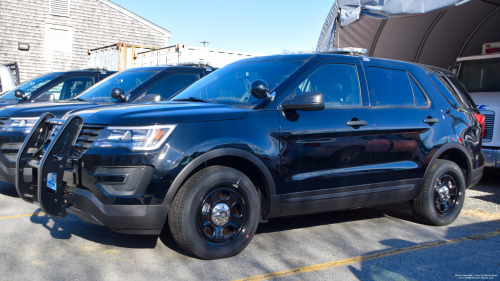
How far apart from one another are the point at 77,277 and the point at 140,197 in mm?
743

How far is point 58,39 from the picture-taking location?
84.3 feet

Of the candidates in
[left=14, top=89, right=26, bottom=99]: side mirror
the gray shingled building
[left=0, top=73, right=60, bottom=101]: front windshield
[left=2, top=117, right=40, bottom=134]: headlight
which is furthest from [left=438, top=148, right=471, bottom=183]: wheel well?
the gray shingled building

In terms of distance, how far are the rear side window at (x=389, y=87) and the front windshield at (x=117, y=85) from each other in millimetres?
3981

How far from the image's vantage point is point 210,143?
3863mm

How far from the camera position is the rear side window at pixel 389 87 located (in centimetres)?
501

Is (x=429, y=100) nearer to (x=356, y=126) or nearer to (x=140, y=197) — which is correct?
(x=356, y=126)

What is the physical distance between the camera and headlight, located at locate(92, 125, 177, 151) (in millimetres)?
3652

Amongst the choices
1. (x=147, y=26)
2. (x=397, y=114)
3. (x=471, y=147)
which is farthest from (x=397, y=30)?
(x=147, y=26)

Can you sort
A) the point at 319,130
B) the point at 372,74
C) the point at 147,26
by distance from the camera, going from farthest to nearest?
the point at 147,26 → the point at 372,74 → the point at 319,130

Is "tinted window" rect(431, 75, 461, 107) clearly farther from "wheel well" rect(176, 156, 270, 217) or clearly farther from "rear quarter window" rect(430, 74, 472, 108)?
"wheel well" rect(176, 156, 270, 217)

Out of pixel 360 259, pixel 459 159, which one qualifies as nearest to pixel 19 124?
pixel 360 259

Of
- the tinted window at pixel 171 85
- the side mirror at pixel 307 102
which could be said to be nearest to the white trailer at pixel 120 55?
the tinted window at pixel 171 85

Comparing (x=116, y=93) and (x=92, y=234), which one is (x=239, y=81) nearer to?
(x=92, y=234)

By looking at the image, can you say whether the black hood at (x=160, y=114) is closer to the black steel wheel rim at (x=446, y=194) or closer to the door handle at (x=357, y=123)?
the door handle at (x=357, y=123)
